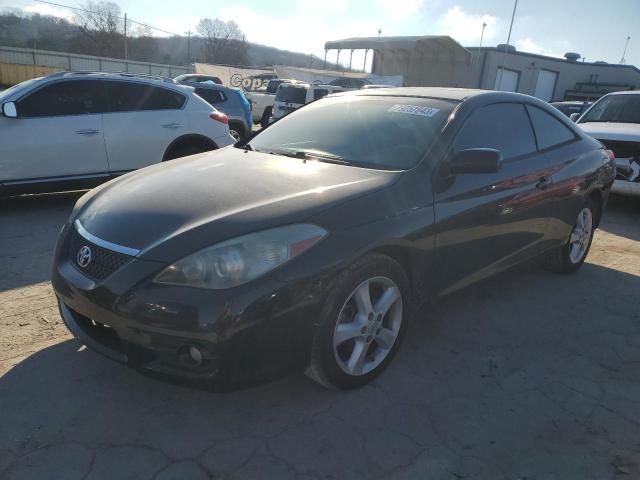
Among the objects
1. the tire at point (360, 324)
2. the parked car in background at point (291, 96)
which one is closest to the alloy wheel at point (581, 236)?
the tire at point (360, 324)

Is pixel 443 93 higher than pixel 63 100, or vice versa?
pixel 443 93

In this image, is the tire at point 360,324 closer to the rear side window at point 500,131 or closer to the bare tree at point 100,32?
the rear side window at point 500,131

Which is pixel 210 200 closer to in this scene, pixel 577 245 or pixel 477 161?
pixel 477 161

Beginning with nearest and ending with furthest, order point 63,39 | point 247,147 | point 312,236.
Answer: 1. point 312,236
2. point 247,147
3. point 63,39

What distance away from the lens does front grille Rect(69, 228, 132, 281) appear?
2383 mm

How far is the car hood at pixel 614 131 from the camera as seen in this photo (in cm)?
713

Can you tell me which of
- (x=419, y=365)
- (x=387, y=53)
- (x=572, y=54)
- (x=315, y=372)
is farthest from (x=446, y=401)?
(x=572, y=54)

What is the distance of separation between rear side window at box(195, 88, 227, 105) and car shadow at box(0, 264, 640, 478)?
8.94 meters

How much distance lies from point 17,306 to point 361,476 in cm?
274

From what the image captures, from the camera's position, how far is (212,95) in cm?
1135

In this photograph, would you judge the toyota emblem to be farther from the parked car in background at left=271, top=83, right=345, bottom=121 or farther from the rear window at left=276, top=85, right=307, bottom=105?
the rear window at left=276, top=85, right=307, bottom=105

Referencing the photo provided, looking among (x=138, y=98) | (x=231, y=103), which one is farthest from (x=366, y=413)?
(x=231, y=103)

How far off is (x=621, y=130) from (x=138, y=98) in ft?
22.1

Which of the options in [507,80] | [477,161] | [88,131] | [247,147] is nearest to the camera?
[477,161]
